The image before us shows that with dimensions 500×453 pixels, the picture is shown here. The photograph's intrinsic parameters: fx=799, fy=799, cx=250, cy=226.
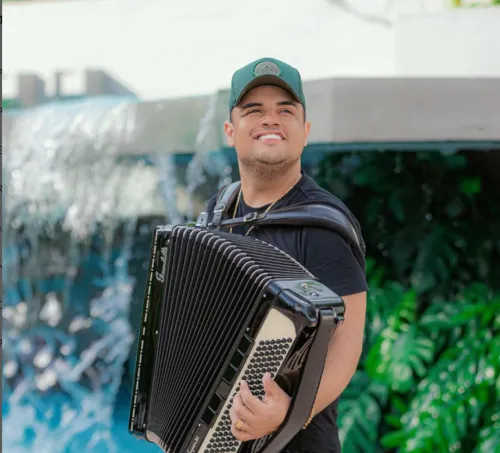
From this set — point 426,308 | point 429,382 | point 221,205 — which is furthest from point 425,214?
point 221,205

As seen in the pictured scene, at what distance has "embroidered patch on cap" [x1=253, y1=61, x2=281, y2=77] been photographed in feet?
5.98

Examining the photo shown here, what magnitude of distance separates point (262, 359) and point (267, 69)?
2.18 ft

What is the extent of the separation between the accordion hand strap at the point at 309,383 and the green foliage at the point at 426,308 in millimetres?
2379

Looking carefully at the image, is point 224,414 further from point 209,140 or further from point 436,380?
point 209,140

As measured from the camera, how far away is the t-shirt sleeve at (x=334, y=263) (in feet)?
5.55

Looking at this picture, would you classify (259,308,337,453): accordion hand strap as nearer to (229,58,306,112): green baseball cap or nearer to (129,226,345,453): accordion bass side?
(129,226,345,453): accordion bass side

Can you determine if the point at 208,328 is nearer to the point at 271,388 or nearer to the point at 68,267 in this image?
the point at 271,388

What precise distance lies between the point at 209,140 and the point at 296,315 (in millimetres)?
2790

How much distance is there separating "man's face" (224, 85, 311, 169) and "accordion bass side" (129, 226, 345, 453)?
204 millimetres

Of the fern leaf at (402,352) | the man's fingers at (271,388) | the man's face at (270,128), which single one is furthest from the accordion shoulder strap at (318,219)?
the fern leaf at (402,352)

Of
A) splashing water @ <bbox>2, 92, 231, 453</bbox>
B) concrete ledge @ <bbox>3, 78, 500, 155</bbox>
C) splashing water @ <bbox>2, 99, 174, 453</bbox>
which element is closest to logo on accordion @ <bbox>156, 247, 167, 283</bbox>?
concrete ledge @ <bbox>3, 78, 500, 155</bbox>

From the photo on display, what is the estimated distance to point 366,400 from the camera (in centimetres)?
396

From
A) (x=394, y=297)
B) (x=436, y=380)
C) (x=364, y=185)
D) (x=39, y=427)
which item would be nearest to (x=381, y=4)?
(x=364, y=185)

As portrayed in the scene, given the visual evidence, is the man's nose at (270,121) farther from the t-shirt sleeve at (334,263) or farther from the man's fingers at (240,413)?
the man's fingers at (240,413)
